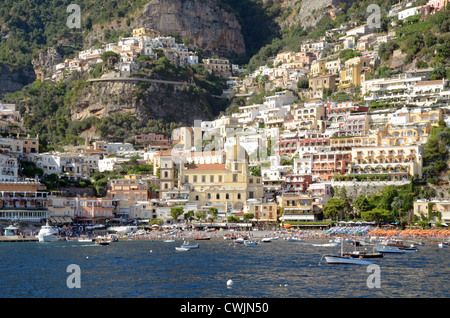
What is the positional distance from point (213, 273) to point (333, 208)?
40047 mm

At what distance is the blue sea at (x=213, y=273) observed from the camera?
4516 cm

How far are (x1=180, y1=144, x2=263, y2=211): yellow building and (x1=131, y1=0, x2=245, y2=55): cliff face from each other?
235ft

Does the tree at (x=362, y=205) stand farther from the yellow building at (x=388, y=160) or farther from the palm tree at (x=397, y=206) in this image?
the yellow building at (x=388, y=160)

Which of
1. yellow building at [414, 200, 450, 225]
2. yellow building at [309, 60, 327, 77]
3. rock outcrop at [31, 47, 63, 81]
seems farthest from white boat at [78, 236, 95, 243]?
rock outcrop at [31, 47, 63, 81]

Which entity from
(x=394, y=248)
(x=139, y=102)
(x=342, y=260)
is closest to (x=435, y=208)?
(x=394, y=248)

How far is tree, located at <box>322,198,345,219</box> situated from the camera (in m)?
91.4

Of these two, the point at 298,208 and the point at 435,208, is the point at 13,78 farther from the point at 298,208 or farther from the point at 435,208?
the point at 435,208

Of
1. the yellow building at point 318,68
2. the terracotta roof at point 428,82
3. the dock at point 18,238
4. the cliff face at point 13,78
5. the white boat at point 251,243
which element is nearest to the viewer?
the white boat at point 251,243

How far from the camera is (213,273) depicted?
176ft

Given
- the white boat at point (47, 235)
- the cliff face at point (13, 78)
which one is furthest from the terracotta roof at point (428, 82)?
the cliff face at point (13, 78)

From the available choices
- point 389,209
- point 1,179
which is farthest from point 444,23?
point 1,179

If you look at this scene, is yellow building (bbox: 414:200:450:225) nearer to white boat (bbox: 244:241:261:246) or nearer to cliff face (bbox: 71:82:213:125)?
white boat (bbox: 244:241:261:246)

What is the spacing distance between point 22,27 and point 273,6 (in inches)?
2384

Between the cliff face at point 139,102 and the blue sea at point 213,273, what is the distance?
68.0m
